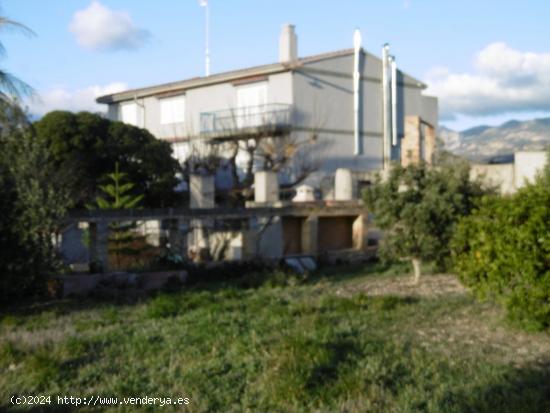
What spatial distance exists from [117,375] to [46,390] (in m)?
0.78

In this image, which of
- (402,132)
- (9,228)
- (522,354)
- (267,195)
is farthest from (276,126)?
(522,354)

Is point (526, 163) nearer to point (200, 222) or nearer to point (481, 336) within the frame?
point (200, 222)

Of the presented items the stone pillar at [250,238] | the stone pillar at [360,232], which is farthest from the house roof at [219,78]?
the stone pillar at [250,238]

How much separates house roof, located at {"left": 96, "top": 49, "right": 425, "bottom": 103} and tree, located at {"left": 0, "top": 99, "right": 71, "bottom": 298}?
69.4 feet

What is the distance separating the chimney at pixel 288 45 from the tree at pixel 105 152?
964 centimetres

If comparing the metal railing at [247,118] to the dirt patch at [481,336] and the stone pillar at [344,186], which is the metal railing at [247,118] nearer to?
the stone pillar at [344,186]

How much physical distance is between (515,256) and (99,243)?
30.5 ft

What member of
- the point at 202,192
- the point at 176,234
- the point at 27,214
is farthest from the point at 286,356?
the point at 202,192

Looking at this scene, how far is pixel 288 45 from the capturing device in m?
35.1

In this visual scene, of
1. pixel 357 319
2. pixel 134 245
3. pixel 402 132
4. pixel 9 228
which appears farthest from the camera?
pixel 402 132

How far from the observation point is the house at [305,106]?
111 feet

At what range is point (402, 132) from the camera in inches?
1551

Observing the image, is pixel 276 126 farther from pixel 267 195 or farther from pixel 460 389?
pixel 460 389

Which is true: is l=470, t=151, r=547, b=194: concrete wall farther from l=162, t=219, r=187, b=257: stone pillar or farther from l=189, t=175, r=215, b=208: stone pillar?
l=162, t=219, r=187, b=257: stone pillar
